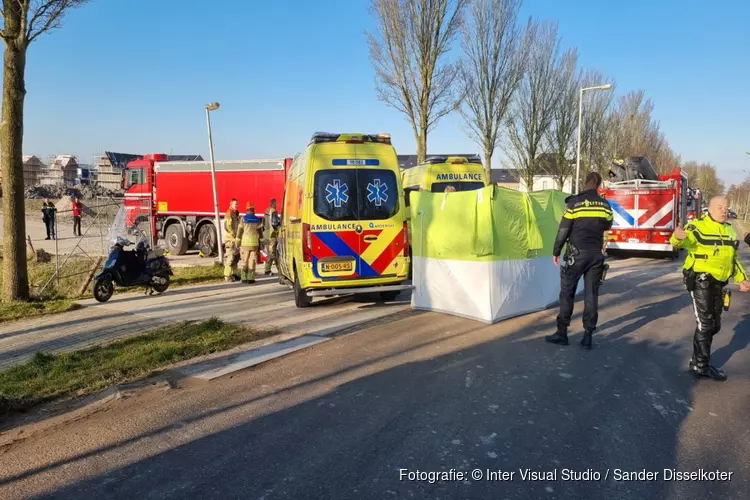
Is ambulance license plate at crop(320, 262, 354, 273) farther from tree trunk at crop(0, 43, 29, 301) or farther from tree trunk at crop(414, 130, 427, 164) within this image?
tree trunk at crop(414, 130, 427, 164)

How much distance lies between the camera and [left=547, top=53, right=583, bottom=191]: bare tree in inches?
1256

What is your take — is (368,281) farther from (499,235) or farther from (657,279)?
(657,279)

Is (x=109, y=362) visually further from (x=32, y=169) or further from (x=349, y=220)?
(x=32, y=169)

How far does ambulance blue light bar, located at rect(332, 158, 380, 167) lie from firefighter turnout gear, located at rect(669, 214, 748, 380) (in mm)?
4879

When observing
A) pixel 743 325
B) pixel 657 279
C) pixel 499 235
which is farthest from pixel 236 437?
pixel 657 279

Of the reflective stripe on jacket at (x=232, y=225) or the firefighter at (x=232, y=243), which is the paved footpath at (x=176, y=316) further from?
the reflective stripe on jacket at (x=232, y=225)

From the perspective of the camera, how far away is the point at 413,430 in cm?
405

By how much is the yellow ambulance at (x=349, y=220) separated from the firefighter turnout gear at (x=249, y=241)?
3.38 meters

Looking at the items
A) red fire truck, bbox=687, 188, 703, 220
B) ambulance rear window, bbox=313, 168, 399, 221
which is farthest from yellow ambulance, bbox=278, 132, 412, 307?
red fire truck, bbox=687, 188, 703, 220

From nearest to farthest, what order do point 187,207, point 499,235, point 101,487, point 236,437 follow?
1. point 101,487
2. point 236,437
3. point 499,235
4. point 187,207

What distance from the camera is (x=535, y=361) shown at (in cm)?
573

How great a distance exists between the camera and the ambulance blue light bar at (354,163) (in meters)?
8.72

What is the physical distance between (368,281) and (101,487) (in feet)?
19.2

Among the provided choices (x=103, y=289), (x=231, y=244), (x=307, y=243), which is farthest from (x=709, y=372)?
(x=231, y=244)
